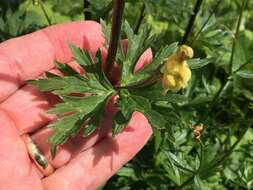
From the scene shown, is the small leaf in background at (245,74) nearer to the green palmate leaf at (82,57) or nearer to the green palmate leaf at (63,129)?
the green palmate leaf at (82,57)

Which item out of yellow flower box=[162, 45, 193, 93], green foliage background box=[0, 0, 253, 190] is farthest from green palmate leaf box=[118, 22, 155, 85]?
yellow flower box=[162, 45, 193, 93]

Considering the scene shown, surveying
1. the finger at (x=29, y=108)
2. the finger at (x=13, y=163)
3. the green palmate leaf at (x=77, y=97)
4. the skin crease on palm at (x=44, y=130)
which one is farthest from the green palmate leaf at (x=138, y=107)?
the finger at (x=13, y=163)

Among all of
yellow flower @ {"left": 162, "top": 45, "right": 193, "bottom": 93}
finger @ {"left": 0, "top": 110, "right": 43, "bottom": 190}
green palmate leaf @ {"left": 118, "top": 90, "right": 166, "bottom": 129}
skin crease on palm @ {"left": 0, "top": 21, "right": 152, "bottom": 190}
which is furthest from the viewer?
skin crease on palm @ {"left": 0, "top": 21, "right": 152, "bottom": 190}

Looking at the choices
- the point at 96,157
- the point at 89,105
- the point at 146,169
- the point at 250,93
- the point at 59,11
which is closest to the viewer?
the point at 89,105

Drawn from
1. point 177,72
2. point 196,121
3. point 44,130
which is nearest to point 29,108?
point 44,130

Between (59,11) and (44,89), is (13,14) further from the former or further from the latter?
(44,89)

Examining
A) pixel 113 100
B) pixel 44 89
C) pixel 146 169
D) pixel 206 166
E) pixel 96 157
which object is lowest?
pixel 146 169

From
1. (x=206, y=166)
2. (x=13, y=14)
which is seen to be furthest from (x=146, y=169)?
(x=13, y=14)

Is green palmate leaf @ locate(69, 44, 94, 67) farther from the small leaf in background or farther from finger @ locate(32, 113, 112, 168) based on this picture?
the small leaf in background
